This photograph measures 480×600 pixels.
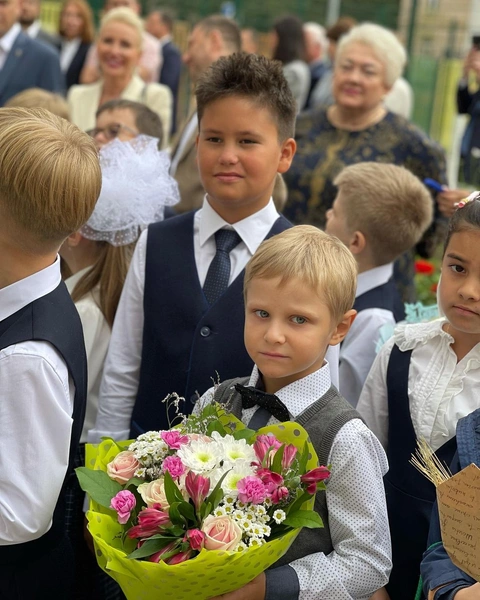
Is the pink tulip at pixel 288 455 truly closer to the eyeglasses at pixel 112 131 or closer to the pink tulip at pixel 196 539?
the pink tulip at pixel 196 539

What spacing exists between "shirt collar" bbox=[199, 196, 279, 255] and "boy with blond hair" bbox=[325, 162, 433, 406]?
75 cm

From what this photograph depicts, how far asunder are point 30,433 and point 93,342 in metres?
1.08

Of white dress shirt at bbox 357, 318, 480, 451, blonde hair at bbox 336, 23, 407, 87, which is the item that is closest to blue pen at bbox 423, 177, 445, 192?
blonde hair at bbox 336, 23, 407, 87

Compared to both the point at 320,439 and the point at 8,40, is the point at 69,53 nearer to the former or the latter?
the point at 8,40

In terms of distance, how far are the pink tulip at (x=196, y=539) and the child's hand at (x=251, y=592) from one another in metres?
0.24

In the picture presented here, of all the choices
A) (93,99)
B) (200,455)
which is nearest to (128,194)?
(200,455)

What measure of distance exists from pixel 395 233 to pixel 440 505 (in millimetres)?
1890

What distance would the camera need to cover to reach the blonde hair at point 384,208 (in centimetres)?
378

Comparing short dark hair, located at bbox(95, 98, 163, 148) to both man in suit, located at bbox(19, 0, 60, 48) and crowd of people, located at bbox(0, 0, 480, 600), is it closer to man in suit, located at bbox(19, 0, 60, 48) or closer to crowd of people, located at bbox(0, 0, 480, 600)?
crowd of people, located at bbox(0, 0, 480, 600)

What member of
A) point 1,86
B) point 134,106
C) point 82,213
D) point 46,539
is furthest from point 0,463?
point 1,86

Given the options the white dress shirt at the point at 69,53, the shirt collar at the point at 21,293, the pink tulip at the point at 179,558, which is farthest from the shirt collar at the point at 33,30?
the pink tulip at the point at 179,558

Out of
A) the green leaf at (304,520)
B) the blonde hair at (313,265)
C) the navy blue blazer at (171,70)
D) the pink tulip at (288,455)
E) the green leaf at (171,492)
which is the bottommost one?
the navy blue blazer at (171,70)

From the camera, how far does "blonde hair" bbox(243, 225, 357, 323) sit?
241cm

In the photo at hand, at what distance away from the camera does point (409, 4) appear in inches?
693
